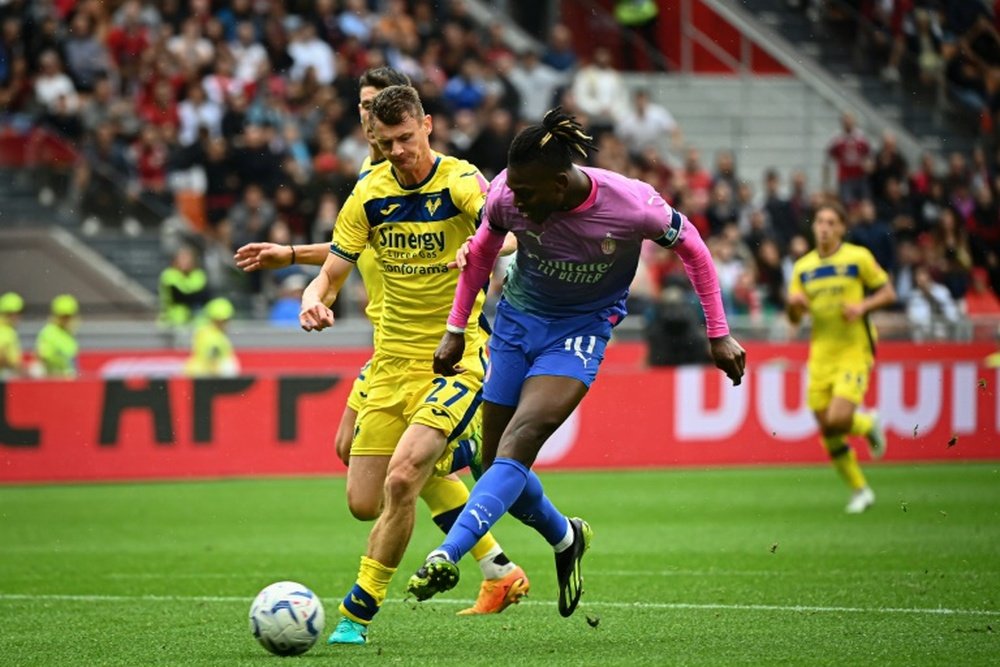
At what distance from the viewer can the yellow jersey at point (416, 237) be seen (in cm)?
834

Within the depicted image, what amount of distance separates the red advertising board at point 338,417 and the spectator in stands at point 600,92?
4.92 meters

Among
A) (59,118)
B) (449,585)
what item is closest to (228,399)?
(59,118)

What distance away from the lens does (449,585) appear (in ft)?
22.1

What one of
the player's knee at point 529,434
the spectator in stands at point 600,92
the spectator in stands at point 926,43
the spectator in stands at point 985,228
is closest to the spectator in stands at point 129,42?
the spectator in stands at point 600,92

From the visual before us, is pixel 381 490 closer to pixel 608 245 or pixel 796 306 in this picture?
pixel 608 245

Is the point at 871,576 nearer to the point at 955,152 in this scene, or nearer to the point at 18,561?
the point at 18,561

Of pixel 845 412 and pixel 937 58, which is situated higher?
pixel 937 58

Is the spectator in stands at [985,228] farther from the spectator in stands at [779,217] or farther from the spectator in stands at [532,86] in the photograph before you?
the spectator in stands at [532,86]

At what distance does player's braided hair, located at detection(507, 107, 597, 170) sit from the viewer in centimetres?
721

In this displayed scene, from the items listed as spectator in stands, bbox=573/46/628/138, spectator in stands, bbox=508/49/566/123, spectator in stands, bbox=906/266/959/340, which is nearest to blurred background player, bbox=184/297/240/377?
spectator in stands, bbox=508/49/566/123

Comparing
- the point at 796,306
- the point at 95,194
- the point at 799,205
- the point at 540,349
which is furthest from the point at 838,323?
the point at 95,194

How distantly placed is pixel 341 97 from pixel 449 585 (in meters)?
16.6

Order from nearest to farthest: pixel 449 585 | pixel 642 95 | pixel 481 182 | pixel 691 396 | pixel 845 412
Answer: pixel 449 585 < pixel 481 182 < pixel 845 412 < pixel 691 396 < pixel 642 95

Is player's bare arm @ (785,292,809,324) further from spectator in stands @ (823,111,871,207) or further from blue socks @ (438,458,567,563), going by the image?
spectator in stands @ (823,111,871,207)
